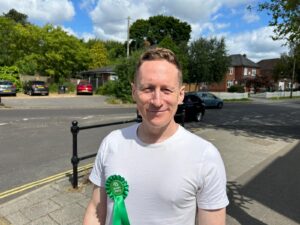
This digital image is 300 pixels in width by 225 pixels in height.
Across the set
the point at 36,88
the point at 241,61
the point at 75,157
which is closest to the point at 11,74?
the point at 36,88

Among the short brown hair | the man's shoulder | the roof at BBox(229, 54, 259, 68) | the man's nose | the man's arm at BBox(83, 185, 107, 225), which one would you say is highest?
the roof at BBox(229, 54, 259, 68)

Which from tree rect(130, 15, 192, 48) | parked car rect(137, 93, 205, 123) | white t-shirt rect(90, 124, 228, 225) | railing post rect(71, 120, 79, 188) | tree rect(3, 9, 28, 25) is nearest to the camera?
white t-shirt rect(90, 124, 228, 225)

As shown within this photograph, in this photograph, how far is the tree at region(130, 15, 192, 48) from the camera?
72125mm

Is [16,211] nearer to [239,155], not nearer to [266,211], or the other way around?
[266,211]

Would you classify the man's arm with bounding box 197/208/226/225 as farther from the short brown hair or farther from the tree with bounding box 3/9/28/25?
the tree with bounding box 3/9/28/25

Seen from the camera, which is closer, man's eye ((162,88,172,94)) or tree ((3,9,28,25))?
man's eye ((162,88,172,94))

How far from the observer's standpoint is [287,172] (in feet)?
22.6

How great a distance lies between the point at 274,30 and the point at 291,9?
Answer: 1.15m

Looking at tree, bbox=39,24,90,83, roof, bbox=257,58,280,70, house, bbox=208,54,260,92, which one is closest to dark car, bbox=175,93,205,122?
tree, bbox=39,24,90,83

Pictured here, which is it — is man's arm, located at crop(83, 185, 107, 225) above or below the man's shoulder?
below

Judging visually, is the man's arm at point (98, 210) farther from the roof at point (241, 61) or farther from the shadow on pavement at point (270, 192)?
the roof at point (241, 61)

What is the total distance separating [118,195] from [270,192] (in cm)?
447

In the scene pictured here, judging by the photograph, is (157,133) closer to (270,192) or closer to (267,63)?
(270,192)

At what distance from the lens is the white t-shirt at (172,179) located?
1688mm
